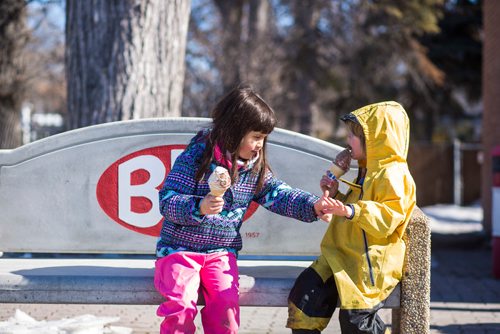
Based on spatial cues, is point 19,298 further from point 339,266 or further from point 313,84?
point 313,84

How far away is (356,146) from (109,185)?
143 cm

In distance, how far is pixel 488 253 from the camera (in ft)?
31.5

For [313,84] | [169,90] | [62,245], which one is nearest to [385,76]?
[313,84]

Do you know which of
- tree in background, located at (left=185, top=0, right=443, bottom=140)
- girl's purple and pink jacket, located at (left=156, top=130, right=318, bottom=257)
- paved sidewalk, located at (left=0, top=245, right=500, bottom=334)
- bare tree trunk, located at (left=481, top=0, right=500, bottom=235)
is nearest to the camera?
girl's purple and pink jacket, located at (left=156, top=130, right=318, bottom=257)

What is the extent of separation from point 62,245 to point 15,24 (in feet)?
29.1

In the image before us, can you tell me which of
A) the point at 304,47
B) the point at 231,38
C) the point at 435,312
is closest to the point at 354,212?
the point at 435,312

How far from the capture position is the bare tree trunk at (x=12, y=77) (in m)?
12.0

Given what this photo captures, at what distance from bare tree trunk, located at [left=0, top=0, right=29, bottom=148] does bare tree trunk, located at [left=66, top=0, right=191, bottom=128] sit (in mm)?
6944

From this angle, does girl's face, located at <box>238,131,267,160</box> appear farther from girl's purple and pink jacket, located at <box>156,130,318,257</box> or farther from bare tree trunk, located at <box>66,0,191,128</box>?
bare tree trunk, located at <box>66,0,191,128</box>

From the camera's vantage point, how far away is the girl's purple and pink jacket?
10.2ft

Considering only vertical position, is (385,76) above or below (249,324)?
above

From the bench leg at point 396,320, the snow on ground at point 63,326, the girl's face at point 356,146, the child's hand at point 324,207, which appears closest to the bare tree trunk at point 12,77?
the snow on ground at point 63,326

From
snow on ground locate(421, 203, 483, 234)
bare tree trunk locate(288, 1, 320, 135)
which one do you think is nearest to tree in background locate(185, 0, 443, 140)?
bare tree trunk locate(288, 1, 320, 135)

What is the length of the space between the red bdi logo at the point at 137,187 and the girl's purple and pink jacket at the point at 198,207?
2.18ft
